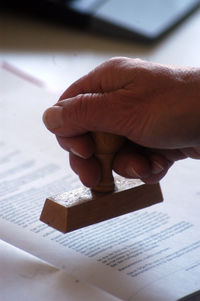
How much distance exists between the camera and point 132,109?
590mm

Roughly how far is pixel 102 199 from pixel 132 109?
0.33 ft

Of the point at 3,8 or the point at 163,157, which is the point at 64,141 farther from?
the point at 3,8

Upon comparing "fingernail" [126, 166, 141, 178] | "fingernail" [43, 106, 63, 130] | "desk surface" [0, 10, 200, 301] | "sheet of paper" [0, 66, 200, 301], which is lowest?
"sheet of paper" [0, 66, 200, 301]

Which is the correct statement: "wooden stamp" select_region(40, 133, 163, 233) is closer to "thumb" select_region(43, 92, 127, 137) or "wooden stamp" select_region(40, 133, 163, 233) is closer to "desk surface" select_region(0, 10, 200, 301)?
"thumb" select_region(43, 92, 127, 137)

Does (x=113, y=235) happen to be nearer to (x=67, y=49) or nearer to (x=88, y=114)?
(x=88, y=114)

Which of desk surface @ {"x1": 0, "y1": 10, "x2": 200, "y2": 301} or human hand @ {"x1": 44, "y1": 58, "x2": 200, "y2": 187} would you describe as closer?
human hand @ {"x1": 44, "y1": 58, "x2": 200, "y2": 187}

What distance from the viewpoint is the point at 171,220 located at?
2.22 ft

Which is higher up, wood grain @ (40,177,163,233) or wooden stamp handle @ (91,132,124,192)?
wooden stamp handle @ (91,132,124,192)

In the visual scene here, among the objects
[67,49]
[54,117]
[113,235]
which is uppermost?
[67,49]

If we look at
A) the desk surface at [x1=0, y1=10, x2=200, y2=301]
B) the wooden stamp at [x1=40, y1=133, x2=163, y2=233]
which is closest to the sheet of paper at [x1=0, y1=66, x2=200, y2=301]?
the wooden stamp at [x1=40, y1=133, x2=163, y2=233]

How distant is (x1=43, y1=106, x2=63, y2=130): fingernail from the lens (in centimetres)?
61

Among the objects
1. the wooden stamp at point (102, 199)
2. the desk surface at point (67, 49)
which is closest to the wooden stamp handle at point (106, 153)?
the wooden stamp at point (102, 199)

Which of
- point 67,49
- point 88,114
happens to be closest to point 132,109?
point 88,114

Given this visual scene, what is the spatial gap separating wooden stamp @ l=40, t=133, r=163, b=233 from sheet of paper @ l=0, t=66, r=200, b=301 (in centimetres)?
2
